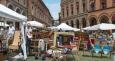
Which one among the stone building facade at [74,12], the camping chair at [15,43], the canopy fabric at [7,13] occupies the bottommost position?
the camping chair at [15,43]

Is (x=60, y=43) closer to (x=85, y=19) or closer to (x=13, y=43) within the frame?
(x=13, y=43)

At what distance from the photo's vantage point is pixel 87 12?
5075cm

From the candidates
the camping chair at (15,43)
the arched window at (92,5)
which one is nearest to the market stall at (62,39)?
the camping chair at (15,43)

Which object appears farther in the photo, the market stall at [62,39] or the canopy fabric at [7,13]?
the market stall at [62,39]

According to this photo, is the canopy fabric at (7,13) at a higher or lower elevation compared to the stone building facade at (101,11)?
lower

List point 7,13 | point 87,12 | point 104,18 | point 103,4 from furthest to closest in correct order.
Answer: point 87,12 → point 103,4 → point 104,18 → point 7,13

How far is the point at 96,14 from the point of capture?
1833 inches

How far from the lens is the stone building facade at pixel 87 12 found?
146 ft

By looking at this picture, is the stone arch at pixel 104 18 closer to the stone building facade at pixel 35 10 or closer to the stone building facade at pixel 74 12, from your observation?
the stone building facade at pixel 74 12

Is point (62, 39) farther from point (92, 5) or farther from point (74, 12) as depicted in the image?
point (74, 12)

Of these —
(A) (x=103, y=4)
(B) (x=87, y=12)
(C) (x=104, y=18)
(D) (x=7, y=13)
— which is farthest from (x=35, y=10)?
(D) (x=7, y=13)

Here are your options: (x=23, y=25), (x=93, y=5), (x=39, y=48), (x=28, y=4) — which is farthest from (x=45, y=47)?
(x=28, y=4)

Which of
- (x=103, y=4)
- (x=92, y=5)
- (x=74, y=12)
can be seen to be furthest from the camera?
(x=74, y=12)

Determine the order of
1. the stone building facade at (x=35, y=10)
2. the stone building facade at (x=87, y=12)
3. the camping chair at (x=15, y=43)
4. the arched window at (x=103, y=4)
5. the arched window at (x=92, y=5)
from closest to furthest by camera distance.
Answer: the camping chair at (x=15, y=43), the stone building facade at (x=87, y=12), the arched window at (x=103, y=4), the arched window at (x=92, y=5), the stone building facade at (x=35, y=10)
